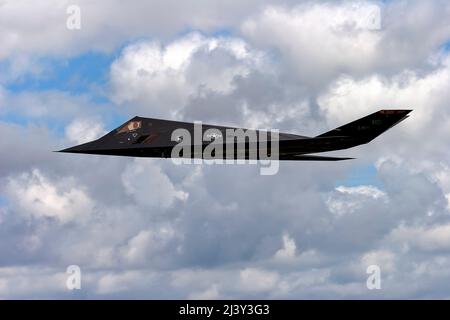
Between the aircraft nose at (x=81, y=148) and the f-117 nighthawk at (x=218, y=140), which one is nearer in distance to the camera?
the f-117 nighthawk at (x=218, y=140)

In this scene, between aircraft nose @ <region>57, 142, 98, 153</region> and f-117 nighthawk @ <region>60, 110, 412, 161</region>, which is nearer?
f-117 nighthawk @ <region>60, 110, 412, 161</region>

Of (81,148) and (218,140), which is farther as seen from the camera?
(81,148)

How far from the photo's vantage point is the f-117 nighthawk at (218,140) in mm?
51688

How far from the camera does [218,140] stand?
53438 mm

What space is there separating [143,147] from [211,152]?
4.07 metres

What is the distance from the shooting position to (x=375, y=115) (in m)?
50.2

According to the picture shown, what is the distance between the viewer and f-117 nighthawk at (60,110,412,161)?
170ft
